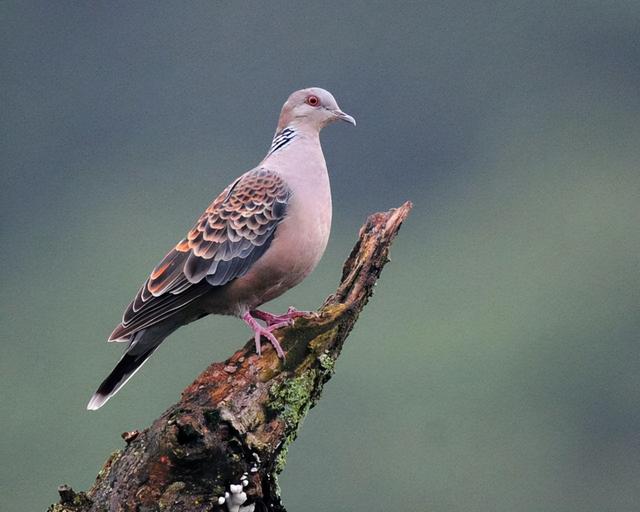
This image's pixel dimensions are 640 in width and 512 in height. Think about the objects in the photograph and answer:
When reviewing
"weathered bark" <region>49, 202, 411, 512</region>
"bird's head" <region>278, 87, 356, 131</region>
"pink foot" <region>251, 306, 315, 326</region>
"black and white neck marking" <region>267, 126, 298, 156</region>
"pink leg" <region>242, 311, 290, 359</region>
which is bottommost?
"weathered bark" <region>49, 202, 411, 512</region>

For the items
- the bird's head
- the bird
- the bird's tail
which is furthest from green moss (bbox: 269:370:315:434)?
the bird's head

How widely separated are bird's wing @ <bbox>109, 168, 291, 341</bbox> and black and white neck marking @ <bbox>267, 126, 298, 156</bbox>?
1.43 ft

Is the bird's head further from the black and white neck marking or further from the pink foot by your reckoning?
the pink foot

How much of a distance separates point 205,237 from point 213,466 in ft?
6.34

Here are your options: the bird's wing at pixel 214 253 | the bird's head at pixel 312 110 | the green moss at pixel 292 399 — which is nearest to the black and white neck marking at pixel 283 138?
the bird's head at pixel 312 110

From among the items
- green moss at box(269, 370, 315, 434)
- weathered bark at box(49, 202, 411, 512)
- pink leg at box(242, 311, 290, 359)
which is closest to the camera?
weathered bark at box(49, 202, 411, 512)

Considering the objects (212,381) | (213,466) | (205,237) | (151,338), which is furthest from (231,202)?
(213,466)

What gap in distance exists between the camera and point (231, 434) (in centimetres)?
512

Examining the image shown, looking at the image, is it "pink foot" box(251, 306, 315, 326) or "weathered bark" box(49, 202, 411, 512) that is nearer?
"weathered bark" box(49, 202, 411, 512)

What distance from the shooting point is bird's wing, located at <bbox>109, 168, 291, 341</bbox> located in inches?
251

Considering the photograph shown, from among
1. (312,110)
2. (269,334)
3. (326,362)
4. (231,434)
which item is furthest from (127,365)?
(312,110)

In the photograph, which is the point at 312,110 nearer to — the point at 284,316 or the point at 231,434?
the point at 284,316

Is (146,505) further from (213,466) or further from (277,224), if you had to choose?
(277,224)

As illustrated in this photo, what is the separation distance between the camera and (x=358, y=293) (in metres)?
6.36
